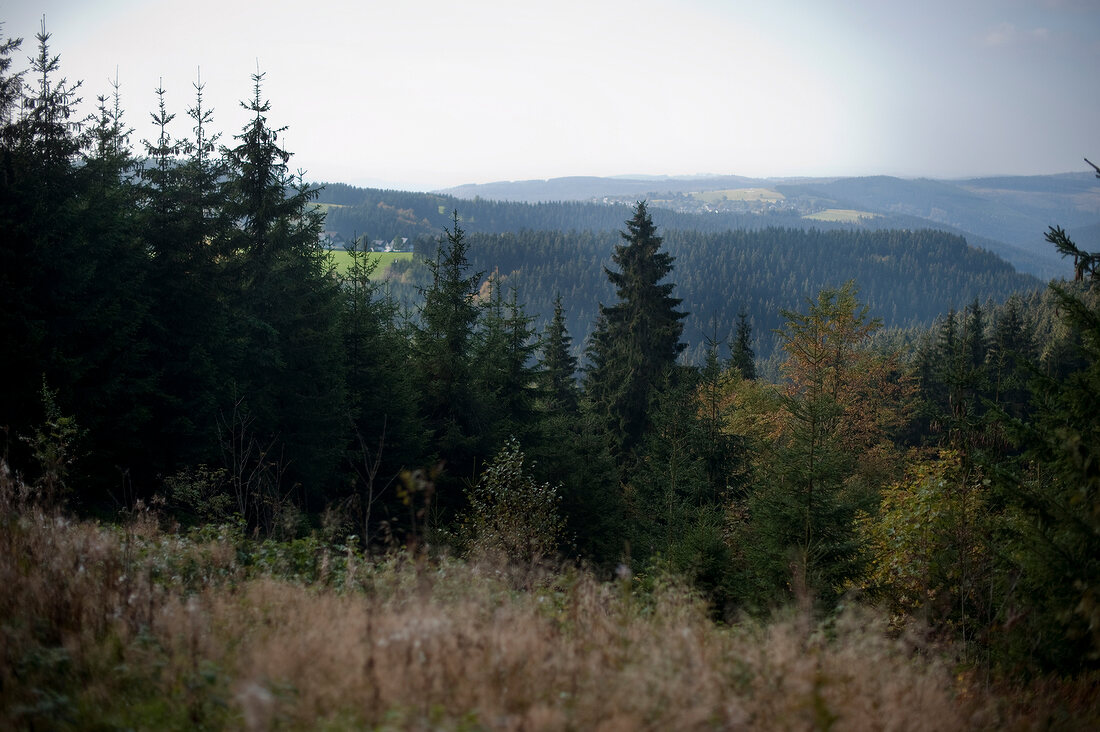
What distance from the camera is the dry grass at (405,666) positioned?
10.6ft

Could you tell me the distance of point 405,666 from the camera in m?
3.51

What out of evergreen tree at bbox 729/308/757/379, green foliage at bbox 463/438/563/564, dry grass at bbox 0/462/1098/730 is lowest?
green foliage at bbox 463/438/563/564

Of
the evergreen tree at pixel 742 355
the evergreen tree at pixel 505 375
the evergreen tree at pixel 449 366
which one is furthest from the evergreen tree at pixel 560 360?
the evergreen tree at pixel 742 355

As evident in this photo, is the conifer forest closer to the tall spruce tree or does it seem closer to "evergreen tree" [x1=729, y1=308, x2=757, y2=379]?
the tall spruce tree

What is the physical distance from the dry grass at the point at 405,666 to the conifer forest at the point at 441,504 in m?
0.03

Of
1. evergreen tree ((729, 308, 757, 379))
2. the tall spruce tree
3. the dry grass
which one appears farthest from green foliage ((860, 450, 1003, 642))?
evergreen tree ((729, 308, 757, 379))

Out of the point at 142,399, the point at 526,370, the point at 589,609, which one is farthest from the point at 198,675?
the point at 526,370

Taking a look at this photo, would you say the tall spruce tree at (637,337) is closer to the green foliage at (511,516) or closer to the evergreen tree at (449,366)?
→ the evergreen tree at (449,366)

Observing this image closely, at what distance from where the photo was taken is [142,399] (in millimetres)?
14633

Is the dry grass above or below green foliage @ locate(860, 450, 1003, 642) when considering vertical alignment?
above

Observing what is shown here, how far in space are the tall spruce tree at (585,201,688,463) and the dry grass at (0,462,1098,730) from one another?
21.9 meters

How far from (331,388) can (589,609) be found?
1484 centimetres

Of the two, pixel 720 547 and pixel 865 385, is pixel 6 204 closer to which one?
pixel 720 547

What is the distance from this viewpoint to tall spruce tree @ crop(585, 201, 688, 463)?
27156 mm
